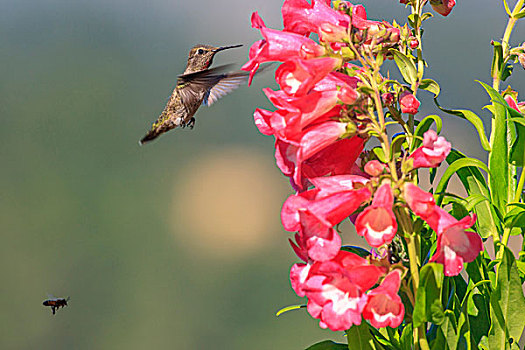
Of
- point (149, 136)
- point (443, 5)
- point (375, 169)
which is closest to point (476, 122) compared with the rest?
point (443, 5)

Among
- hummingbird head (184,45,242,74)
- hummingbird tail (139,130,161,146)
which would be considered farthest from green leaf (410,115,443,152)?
hummingbird head (184,45,242,74)

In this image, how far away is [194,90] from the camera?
4.56 ft

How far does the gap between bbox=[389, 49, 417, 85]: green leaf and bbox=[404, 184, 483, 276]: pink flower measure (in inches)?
9.6

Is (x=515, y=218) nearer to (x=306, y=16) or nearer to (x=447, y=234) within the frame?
(x=447, y=234)

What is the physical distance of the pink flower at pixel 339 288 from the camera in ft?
1.71

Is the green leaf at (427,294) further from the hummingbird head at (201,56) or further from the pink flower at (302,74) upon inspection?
the hummingbird head at (201,56)

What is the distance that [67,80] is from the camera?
5.71 m

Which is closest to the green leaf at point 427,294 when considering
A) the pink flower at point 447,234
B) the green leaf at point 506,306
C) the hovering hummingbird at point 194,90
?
the pink flower at point 447,234

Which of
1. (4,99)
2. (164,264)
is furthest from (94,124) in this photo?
(164,264)

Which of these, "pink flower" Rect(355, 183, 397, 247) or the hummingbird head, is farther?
the hummingbird head

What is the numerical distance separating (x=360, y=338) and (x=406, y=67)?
1.22ft

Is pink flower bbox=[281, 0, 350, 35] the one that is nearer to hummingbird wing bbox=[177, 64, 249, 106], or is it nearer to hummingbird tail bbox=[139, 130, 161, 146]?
hummingbird wing bbox=[177, 64, 249, 106]

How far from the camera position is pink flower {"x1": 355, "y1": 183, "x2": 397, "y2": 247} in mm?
507

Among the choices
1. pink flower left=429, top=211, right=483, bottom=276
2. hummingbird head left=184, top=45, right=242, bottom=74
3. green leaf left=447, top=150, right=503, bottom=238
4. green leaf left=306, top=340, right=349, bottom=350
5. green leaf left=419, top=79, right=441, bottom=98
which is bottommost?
green leaf left=306, top=340, right=349, bottom=350
